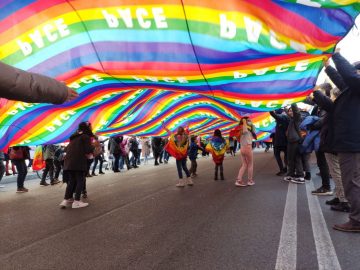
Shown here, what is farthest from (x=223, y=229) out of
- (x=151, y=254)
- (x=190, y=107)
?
(x=190, y=107)

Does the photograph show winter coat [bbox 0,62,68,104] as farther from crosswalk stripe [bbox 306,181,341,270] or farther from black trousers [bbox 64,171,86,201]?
black trousers [bbox 64,171,86,201]

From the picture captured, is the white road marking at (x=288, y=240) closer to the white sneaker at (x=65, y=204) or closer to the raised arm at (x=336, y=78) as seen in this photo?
the raised arm at (x=336, y=78)

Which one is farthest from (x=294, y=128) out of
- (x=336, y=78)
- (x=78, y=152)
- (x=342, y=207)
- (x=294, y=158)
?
(x=78, y=152)

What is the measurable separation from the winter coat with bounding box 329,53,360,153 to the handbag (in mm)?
8274

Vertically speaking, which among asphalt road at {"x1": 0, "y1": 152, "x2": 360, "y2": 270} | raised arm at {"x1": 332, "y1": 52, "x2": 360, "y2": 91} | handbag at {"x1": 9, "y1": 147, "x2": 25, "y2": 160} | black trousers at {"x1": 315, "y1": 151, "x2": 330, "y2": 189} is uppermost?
raised arm at {"x1": 332, "y1": 52, "x2": 360, "y2": 91}

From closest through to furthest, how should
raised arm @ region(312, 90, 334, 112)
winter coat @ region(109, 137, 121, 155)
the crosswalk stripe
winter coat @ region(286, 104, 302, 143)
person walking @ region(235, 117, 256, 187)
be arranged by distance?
1. the crosswalk stripe
2. raised arm @ region(312, 90, 334, 112)
3. person walking @ region(235, 117, 256, 187)
4. winter coat @ region(286, 104, 302, 143)
5. winter coat @ region(109, 137, 121, 155)

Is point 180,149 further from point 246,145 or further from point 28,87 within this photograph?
point 28,87

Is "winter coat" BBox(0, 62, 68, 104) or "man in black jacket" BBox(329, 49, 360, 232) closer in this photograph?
"winter coat" BBox(0, 62, 68, 104)

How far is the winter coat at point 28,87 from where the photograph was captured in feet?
7.69

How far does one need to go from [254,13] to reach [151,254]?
126 inches

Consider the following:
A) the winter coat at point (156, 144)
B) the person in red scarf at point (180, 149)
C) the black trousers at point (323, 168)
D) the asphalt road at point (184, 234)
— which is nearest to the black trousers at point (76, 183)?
the asphalt road at point (184, 234)

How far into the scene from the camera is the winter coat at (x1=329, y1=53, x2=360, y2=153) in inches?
158

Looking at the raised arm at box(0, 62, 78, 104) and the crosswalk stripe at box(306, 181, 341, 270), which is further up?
the raised arm at box(0, 62, 78, 104)

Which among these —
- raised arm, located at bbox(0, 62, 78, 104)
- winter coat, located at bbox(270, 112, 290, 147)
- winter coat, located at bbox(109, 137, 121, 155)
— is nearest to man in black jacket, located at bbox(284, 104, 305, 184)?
winter coat, located at bbox(270, 112, 290, 147)
